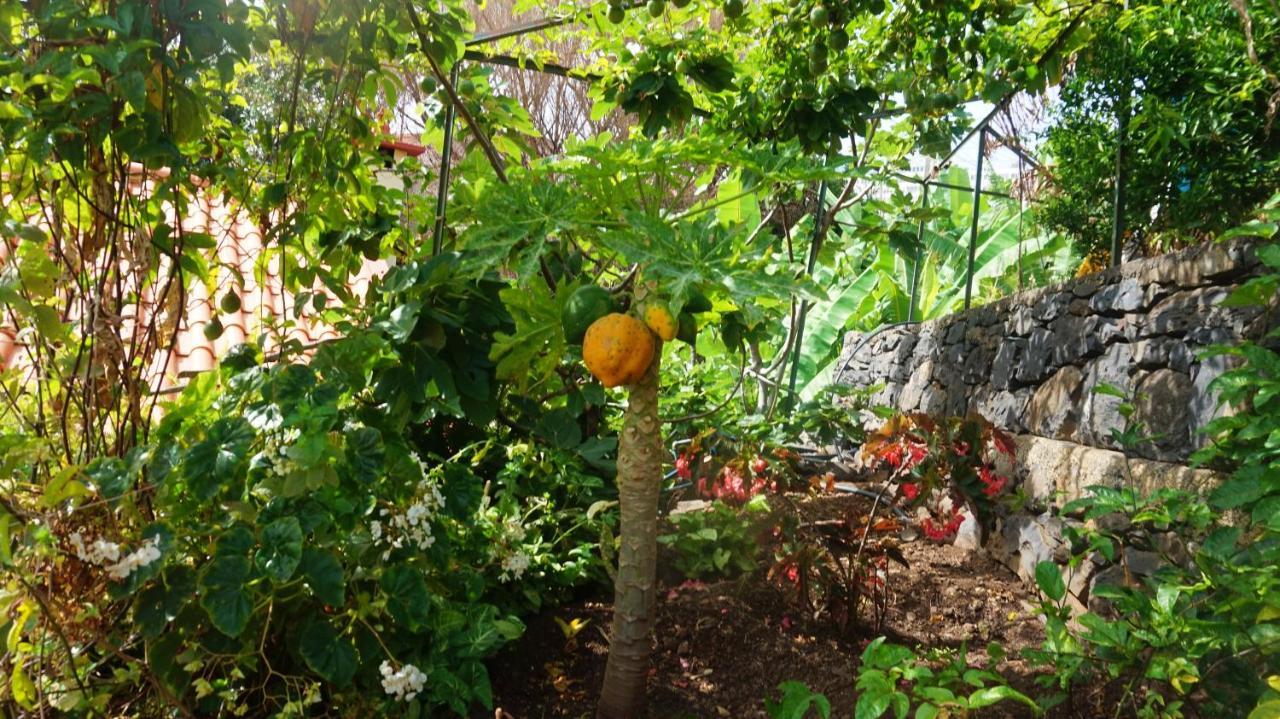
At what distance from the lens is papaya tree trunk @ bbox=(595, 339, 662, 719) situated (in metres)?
1.85

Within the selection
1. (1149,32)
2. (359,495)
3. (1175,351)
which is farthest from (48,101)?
(1149,32)

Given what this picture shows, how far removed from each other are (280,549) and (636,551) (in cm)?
72

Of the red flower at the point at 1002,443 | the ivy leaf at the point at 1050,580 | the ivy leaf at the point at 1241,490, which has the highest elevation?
the red flower at the point at 1002,443

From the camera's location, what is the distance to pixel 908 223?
3.85 metres

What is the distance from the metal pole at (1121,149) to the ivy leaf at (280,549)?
11.3 ft

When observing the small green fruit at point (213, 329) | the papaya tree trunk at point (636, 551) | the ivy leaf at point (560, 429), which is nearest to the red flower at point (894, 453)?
the ivy leaf at point (560, 429)

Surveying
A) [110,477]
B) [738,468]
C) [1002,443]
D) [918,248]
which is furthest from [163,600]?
[918,248]

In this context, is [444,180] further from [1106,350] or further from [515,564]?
[1106,350]

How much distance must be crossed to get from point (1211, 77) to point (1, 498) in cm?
387

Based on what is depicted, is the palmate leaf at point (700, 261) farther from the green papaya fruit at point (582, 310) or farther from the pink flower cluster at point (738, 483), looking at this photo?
the pink flower cluster at point (738, 483)

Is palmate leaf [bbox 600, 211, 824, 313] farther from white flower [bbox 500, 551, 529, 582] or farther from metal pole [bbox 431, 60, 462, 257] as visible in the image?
white flower [bbox 500, 551, 529, 582]

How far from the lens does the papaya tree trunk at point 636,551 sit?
6.06ft

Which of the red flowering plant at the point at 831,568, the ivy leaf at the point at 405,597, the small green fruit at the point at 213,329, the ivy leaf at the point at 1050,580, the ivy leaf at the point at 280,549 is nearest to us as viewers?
the ivy leaf at the point at 280,549

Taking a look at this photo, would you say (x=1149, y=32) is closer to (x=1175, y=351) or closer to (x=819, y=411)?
(x=1175, y=351)
